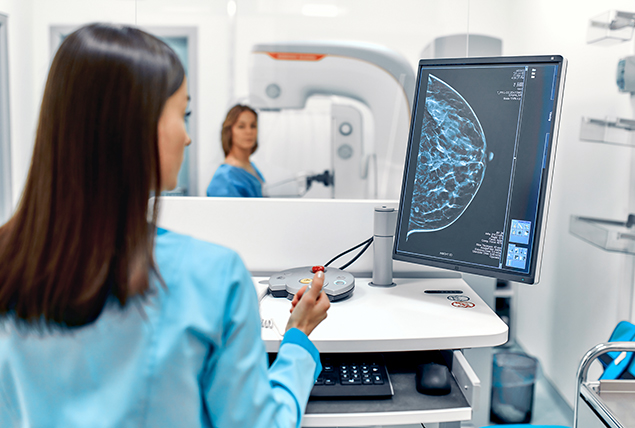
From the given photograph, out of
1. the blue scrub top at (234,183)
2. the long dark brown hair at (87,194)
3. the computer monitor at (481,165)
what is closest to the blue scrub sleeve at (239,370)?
the long dark brown hair at (87,194)

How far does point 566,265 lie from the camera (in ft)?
7.72

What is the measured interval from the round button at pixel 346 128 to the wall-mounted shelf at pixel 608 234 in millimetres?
853

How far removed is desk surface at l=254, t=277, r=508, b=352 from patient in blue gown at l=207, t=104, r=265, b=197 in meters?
0.35

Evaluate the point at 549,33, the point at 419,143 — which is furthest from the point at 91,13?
the point at 549,33

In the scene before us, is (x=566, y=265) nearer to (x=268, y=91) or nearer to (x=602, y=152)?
(x=602, y=152)

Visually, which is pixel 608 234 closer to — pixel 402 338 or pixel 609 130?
pixel 609 130

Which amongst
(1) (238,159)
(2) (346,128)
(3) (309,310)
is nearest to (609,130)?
(2) (346,128)

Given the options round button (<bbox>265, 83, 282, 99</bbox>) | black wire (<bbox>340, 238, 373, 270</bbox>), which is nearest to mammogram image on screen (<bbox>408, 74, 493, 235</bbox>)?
black wire (<bbox>340, 238, 373, 270</bbox>)

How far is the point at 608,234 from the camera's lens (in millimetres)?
1566

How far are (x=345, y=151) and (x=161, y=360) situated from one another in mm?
1154

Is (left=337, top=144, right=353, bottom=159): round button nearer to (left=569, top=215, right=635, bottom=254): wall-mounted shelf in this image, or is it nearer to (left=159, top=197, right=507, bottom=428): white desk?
(left=159, top=197, right=507, bottom=428): white desk

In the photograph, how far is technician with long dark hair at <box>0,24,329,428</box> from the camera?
566 mm

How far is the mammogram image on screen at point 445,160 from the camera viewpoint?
1.24 metres

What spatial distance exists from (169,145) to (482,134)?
84 centimetres
